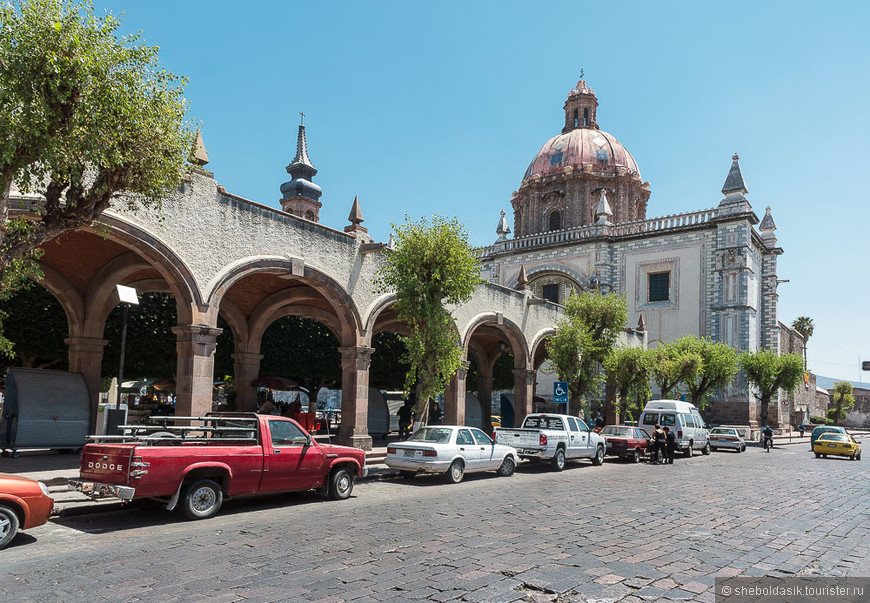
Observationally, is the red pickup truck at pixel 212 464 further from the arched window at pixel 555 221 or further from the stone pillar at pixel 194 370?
the arched window at pixel 555 221

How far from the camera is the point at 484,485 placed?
47.7 ft

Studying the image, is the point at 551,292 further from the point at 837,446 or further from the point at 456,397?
the point at 456,397

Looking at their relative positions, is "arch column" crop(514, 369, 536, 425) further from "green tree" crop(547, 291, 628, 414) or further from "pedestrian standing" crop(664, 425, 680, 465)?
"pedestrian standing" crop(664, 425, 680, 465)

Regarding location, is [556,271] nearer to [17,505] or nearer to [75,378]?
[75,378]

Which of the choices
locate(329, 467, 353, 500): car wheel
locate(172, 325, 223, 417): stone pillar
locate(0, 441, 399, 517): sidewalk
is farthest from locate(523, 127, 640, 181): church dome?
locate(329, 467, 353, 500): car wheel

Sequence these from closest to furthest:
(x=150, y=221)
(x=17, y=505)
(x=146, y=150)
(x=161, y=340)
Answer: (x=17, y=505)
(x=146, y=150)
(x=150, y=221)
(x=161, y=340)

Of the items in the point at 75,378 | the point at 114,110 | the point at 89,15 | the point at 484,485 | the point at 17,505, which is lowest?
the point at 484,485

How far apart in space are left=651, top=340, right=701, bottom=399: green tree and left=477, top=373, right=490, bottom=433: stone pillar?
857 centimetres

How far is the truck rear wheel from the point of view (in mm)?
9312

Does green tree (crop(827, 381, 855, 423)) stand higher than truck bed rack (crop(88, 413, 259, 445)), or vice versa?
truck bed rack (crop(88, 413, 259, 445))

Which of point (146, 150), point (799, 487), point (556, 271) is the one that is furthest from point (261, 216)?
point (556, 271)

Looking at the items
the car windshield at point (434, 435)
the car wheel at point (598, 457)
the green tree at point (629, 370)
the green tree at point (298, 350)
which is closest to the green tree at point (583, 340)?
the green tree at point (629, 370)

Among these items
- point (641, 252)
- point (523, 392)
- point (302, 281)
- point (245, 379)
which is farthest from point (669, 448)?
point (641, 252)

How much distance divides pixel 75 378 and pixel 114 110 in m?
9.97
